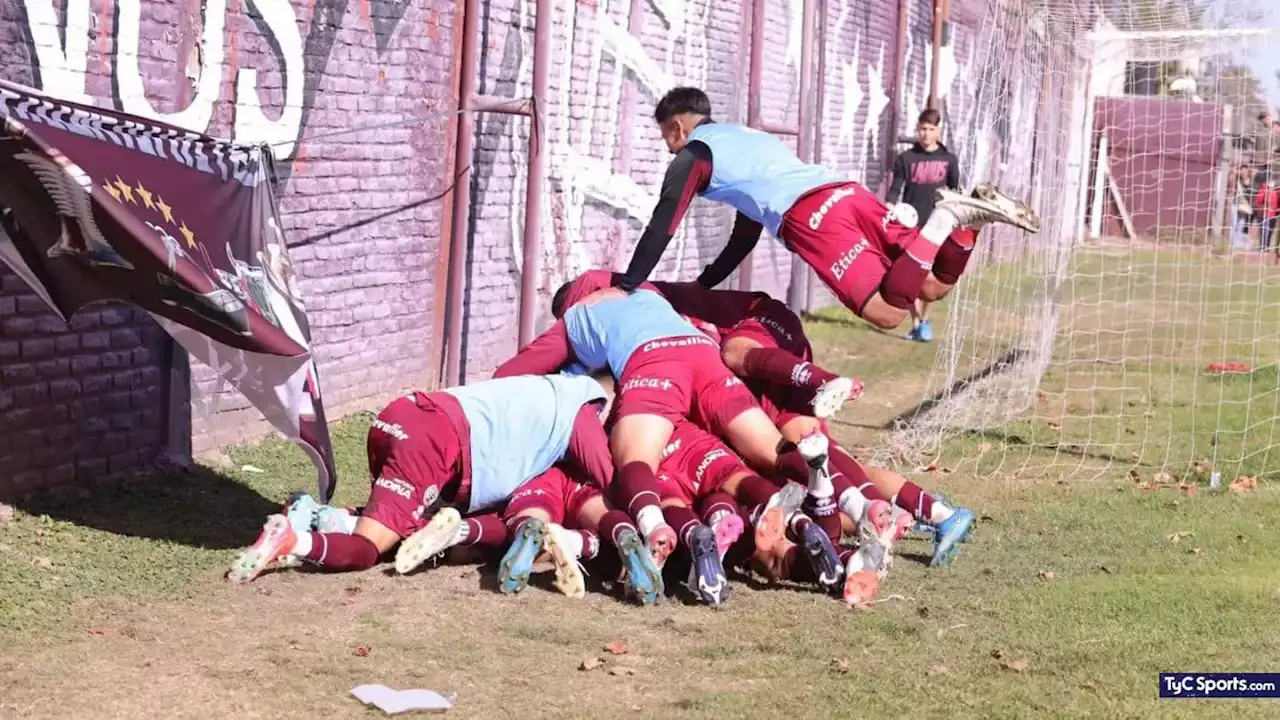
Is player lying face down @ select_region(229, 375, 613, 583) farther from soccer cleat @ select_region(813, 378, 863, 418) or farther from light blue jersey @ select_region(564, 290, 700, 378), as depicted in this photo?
soccer cleat @ select_region(813, 378, 863, 418)

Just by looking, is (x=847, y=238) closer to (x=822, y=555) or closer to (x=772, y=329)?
(x=772, y=329)

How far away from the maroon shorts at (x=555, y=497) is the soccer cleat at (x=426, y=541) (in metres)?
0.39

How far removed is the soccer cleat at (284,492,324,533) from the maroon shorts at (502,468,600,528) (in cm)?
75

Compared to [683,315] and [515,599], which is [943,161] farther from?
[515,599]

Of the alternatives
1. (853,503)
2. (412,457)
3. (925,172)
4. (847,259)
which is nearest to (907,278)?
(847,259)

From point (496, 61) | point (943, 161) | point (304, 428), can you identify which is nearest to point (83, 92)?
point (304, 428)

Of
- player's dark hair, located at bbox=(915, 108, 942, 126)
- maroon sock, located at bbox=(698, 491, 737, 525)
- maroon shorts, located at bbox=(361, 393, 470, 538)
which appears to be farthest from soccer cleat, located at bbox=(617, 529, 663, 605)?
player's dark hair, located at bbox=(915, 108, 942, 126)

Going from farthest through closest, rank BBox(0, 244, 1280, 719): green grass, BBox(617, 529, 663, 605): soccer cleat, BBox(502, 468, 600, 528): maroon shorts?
BBox(502, 468, 600, 528): maroon shorts < BBox(617, 529, 663, 605): soccer cleat < BBox(0, 244, 1280, 719): green grass

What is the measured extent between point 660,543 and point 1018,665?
1.37 meters

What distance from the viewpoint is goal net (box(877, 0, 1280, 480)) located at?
31.6ft

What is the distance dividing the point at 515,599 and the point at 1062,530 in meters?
2.85

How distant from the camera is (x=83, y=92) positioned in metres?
6.36

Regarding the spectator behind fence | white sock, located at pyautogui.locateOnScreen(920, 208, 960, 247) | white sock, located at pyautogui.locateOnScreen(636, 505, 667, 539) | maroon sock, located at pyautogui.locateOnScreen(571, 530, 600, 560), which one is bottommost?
maroon sock, located at pyautogui.locateOnScreen(571, 530, 600, 560)

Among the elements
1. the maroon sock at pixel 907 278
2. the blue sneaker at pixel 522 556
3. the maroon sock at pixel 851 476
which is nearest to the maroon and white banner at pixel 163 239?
the blue sneaker at pixel 522 556
